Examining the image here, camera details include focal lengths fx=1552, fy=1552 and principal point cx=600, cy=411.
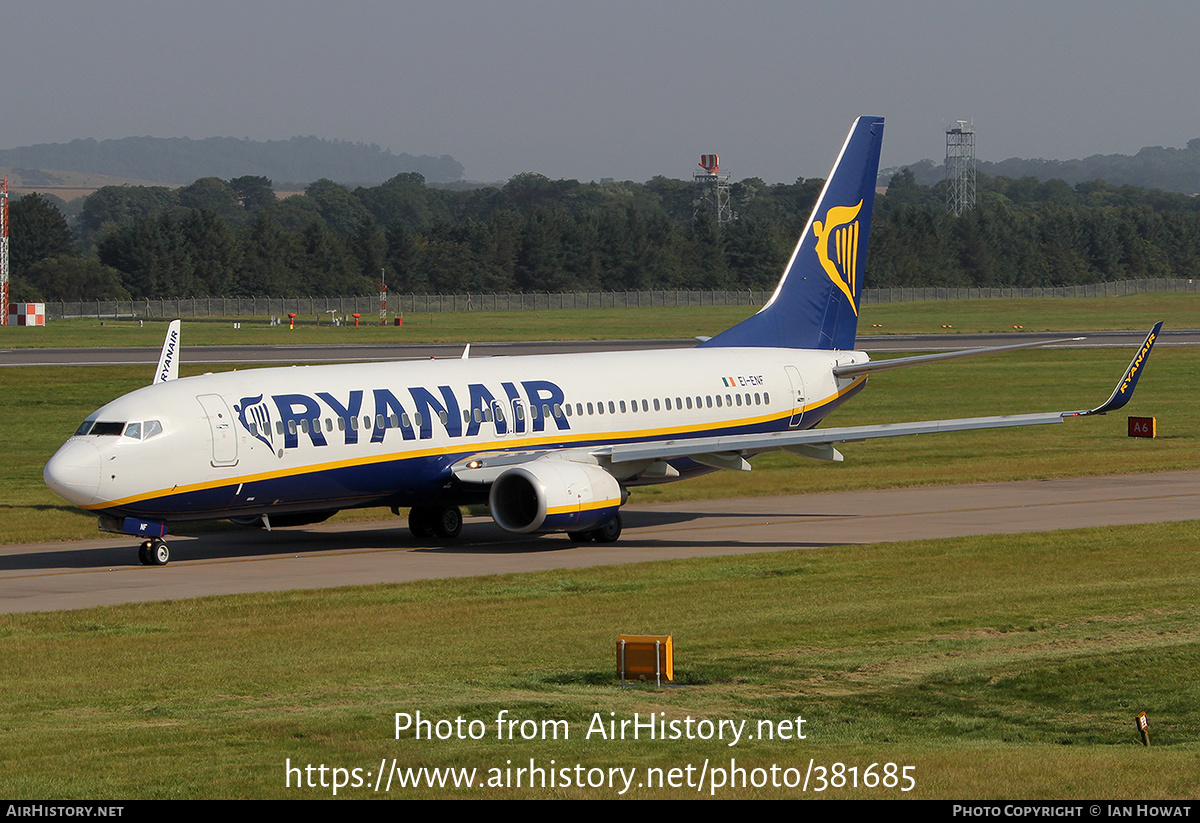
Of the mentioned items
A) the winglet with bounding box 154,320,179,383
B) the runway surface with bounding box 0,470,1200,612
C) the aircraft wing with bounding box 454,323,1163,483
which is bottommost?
the runway surface with bounding box 0,470,1200,612

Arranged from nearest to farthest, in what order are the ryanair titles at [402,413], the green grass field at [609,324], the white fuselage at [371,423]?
the white fuselage at [371,423]
the ryanair titles at [402,413]
the green grass field at [609,324]

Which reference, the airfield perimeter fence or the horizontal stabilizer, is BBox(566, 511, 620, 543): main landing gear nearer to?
the horizontal stabilizer

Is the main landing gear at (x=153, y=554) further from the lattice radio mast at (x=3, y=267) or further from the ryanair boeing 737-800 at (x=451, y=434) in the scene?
the lattice radio mast at (x=3, y=267)

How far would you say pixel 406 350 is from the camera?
96000 mm

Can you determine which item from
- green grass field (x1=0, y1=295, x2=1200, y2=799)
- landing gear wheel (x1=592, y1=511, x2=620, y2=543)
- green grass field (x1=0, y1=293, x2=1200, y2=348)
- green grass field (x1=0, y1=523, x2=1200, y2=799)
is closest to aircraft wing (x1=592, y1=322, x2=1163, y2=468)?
landing gear wheel (x1=592, y1=511, x2=620, y2=543)

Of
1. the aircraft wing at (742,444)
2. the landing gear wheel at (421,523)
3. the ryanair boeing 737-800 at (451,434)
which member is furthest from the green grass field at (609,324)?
the aircraft wing at (742,444)

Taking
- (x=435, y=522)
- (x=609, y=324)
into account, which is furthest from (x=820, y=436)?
(x=609, y=324)

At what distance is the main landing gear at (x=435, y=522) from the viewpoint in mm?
37531

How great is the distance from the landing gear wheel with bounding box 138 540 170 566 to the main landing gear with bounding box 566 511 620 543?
9.25 m

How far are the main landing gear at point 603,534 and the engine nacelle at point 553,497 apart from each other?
1.02 meters

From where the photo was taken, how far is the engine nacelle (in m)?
34.1

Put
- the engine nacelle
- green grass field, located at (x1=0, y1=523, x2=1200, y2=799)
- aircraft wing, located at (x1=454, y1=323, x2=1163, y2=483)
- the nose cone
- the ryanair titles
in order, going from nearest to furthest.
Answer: green grass field, located at (x1=0, y1=523, x2=1200, y2=799), the nose cone, the ryanair titles, the engine nacelle, aircraft wing, located at (x1=454, y1=323, x2=1163, y2=483)
